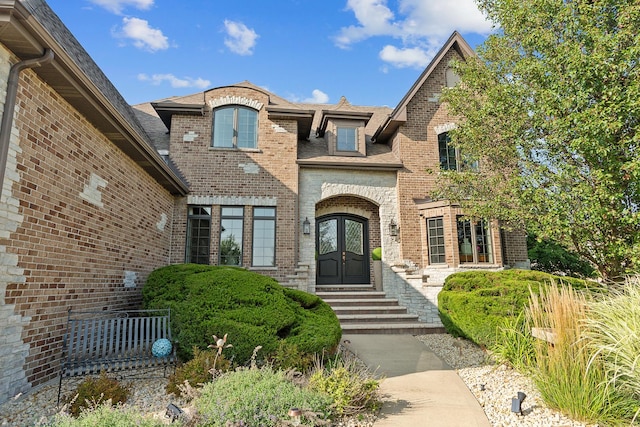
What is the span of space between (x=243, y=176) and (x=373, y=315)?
18.0ft

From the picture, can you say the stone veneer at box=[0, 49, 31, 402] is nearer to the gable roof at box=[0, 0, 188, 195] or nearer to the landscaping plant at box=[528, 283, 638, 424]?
the gable roof at box=[0, 0, 188, 195]

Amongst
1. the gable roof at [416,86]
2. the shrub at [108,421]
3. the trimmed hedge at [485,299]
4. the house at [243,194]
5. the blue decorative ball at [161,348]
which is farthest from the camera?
the gable roof at [416,86]

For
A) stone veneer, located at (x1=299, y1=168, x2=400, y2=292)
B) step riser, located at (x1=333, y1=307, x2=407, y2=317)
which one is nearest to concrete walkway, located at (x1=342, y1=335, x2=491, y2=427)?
step riser, located at (x1=333, y1=307, x2=407, y2=317)

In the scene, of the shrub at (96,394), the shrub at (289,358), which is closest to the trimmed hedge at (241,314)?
the shrub at (289,358)

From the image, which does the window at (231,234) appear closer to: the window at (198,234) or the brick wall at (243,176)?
the brick wall at (243,176)

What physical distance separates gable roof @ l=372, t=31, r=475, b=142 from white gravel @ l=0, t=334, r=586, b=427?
7690mm

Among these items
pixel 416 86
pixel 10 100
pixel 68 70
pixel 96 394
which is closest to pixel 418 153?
pixel 416 86

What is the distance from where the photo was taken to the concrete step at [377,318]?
8.38 meters

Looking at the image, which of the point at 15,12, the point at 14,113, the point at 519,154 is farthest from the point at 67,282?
the point at 519,154

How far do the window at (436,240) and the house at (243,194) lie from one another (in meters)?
0.03

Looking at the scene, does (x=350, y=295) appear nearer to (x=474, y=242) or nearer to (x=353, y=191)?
(x=353, y=191)

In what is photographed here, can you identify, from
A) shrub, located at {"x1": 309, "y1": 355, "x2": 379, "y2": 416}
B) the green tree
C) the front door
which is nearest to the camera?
shrub, located at {"x1": 309, "y1": 355, "x2": 379, "y2": 416}

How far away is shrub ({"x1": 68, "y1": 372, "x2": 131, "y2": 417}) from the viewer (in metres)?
3.57

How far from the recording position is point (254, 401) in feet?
10.6
